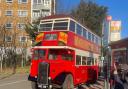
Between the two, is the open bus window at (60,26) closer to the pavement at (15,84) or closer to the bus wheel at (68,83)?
the bus wheel at (68,83)

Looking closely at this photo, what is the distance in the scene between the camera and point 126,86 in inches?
603

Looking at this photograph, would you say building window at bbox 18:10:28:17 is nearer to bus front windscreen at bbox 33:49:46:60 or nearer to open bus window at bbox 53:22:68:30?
open bus window at bbox 53:22:68:30

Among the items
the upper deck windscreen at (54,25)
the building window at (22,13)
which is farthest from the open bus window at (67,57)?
the building window at (22,13)

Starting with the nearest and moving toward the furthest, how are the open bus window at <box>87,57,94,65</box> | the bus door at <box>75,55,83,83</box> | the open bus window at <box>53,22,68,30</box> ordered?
the open bus window at <box>53,22,68,30</box> → the bus door at <box>75,55,83,83</box> → the open bus window at <box>87,57,94,65</box>

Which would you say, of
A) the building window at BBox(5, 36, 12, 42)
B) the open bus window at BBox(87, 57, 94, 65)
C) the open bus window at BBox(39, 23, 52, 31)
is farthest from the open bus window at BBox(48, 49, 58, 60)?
the building window at BBox(5, 36, 12, 42)

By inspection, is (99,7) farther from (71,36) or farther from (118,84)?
(118,84)

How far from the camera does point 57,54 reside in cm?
2391

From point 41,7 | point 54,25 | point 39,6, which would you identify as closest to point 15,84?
point 54,25

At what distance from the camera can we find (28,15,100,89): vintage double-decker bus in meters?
23.5

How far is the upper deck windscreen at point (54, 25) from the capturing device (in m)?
24.5

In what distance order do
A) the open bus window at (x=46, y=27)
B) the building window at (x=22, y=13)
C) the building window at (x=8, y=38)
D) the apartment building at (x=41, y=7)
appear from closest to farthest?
the open bus window at (x=46, y=27), the building window at (x=8, y=38), the apartment building at (x=41, y=7), the building window at (x=22, y=13)

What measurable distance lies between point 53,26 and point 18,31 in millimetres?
63870

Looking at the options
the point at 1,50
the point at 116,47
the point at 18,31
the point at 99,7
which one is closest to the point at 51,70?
the point at 116,47

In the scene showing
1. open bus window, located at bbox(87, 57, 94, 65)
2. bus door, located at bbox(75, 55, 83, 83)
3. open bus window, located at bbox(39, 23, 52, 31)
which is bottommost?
bus door, located at bbox(75, 55, 83, 83)
